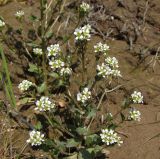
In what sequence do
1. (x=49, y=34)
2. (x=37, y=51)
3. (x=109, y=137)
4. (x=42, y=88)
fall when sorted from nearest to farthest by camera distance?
(x=109, y=137) → (x=42, y=88) → (x=37, y=51) → (x=49, y=34)

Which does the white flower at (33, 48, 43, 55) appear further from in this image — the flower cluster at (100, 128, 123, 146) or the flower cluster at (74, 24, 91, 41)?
the flower cluster at (100, 128, 123, 146)

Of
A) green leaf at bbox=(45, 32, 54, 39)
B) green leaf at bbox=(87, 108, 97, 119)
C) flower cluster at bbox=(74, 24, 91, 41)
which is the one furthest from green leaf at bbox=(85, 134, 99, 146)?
green leaf at bbox=(45, 32, 54, 39)

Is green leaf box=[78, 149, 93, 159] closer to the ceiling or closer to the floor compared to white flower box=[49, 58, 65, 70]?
closer to the floor

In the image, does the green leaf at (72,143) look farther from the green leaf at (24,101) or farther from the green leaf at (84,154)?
the green leaf at (24,101)

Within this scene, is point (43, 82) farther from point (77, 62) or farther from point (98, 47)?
point (98, 47)

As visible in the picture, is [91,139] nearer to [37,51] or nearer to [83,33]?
[83,33]

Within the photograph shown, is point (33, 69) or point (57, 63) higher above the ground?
point (57, 63)

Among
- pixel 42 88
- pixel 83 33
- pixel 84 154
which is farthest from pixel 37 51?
pixel 84 154

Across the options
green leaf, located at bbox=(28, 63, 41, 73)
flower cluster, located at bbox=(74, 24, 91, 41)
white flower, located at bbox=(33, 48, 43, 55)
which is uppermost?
flower cluster, located at bbox=(74, 24, 91, 41)

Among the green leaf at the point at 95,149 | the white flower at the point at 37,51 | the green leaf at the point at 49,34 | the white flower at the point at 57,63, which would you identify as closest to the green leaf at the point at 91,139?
the green leaf at the point at 95,149

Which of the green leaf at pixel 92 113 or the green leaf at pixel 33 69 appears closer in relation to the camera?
the green leaf at pixel 92 113

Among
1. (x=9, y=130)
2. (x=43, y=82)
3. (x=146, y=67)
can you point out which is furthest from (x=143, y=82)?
(x=9, y=130)
